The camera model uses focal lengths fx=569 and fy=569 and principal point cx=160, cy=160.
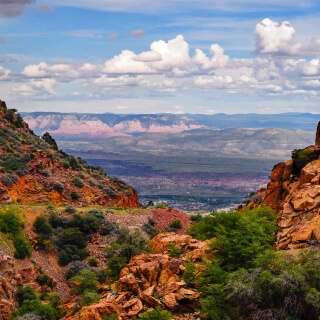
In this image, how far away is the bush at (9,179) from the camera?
68.3 m

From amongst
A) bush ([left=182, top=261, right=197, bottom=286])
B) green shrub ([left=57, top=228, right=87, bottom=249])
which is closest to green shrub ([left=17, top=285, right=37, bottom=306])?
green shrub ([left=57, top=228, right=87, bottom=249])

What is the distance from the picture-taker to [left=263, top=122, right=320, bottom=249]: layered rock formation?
32594 mm

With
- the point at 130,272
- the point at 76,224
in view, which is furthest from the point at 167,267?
the point at 76,224

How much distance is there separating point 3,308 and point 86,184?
3944cm

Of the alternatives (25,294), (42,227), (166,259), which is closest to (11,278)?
(25,294)

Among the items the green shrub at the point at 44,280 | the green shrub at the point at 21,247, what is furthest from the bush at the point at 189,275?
the green shrub at the point at 21,247

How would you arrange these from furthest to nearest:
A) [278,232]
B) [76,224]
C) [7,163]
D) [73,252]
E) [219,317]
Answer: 1. [7,163]
2. [76,224]
3. [73,252]
4. [278,232]
5. [219,317]

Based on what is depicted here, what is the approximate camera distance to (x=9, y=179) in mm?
68625

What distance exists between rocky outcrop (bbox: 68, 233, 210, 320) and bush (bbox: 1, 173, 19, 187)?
3553 centimetres

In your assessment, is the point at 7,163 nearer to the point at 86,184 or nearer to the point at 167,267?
the point at 86,184

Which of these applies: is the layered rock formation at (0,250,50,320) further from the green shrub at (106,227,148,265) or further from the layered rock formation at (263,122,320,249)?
the layered rock formation at (263,122,320,249)

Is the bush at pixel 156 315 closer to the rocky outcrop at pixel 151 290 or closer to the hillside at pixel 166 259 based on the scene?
the hillside at pixel 166 259

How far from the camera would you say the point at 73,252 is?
5672 cm

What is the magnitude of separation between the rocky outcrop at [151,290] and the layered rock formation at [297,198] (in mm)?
5507
